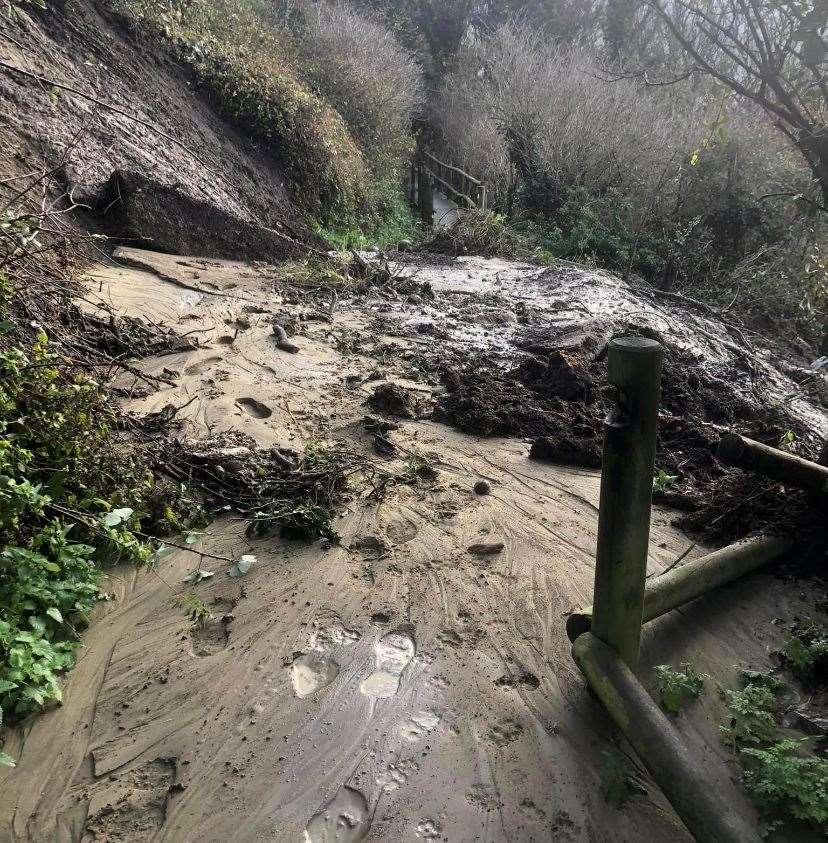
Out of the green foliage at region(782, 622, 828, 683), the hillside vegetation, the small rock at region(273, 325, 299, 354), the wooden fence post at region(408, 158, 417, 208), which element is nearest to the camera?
the green foliage at region(782, 622, 828, 683)

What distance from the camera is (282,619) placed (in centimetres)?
341

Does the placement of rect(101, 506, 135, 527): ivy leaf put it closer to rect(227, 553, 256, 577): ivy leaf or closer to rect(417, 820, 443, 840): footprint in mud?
rect(227, 553, 256, 577): ivy leaf

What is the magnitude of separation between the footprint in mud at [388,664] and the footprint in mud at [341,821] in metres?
0.50

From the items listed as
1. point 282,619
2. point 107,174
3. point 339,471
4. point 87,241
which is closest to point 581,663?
point 282,619

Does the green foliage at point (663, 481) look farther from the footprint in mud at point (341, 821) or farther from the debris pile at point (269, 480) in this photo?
the footprint in mud at point (341, 821)

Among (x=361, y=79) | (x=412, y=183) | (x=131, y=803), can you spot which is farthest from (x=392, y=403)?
(x=412, y=183)

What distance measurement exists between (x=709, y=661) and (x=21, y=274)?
561 cm

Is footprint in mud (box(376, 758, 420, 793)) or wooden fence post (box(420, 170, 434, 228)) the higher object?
wooden fence post (box(420, 170, 434, 228))

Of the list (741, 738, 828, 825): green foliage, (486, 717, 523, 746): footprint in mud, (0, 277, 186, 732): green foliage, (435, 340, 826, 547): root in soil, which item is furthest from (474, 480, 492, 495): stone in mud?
(741, 738, 828, 825): green foliage

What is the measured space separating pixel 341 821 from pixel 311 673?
2.45ft

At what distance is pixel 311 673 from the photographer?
310 centimetres

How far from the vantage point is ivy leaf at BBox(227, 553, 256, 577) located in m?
3.71

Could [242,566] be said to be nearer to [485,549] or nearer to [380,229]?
[485,549]

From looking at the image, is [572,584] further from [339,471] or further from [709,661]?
[339,471]
